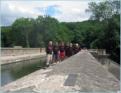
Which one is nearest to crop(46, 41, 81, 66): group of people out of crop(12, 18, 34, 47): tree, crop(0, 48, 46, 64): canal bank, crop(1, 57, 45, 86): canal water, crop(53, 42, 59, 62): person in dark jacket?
crop(53, 42, 59, 62): person in dark jacket

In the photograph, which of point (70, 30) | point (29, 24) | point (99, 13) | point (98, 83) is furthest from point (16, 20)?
point (98, 83)

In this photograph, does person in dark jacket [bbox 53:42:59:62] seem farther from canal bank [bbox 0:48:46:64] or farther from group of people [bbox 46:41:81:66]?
canal bank [bbox 0:48:46:64]

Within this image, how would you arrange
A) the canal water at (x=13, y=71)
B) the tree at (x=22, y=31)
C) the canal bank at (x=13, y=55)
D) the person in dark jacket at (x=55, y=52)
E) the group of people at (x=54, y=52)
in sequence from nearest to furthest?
the group of people at (x=54, y=52) → the person in dark jacket at (x=55, y=52) → the canal water at (x=13, y=71) → the canal bank at (x=13, y=55) → the tree at (x=22, y=31)

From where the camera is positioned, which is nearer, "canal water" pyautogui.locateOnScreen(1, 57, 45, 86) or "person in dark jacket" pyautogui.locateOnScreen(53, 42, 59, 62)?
"person in dark jacket" pyautogui.locateOnScreen(53, 42, 59, 62)

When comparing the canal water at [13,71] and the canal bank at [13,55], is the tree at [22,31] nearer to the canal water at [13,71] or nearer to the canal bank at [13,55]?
the canal bank at [13,55]

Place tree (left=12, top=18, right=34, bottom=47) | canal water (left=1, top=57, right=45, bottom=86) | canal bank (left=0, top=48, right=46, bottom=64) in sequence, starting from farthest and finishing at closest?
tree (left=12, top=18, right=34, bottom=47)
canal bank (left=0, top=48, right=46, bottom=64)
canal water (left=1, top=57, right=45, bottom=86)

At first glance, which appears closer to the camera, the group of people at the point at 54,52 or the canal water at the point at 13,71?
the group of people at the point at 54,52

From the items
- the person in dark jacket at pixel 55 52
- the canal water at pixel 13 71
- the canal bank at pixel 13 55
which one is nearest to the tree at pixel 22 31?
the canal bank at pixel 13 55

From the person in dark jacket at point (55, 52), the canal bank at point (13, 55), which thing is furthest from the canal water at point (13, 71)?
the person in dark jacket at point (55, 52)

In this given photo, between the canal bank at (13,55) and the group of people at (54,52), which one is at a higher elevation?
the group of people at (54,52)

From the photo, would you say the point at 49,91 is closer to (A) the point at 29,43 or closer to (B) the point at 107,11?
(B) the point at 107,11

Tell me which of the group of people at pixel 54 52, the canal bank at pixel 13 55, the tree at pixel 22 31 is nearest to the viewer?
the group of people at pixel 54 52

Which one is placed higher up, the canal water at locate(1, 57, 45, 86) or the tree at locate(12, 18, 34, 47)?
the tree at locate(12, 18, 34, 47)

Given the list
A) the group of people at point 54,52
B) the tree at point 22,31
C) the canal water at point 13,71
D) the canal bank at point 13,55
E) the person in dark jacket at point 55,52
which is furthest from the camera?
the tree at point 22,31
